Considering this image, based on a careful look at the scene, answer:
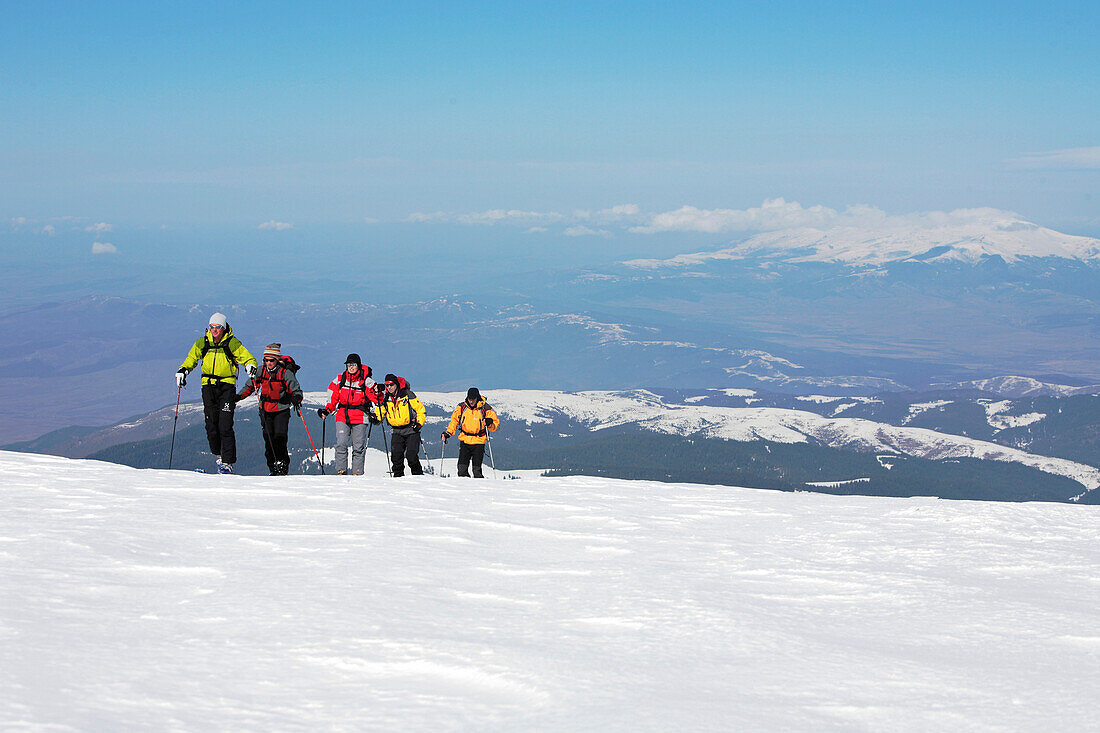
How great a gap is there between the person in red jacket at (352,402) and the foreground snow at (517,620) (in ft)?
18.8

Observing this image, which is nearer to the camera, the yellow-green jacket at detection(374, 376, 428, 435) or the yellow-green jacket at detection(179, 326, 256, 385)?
the yellow-green jacket at detection(179, 326, 256, 385)

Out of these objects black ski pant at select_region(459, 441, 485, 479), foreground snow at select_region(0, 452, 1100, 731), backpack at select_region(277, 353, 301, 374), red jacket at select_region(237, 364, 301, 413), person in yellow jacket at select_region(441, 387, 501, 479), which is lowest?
foreground snow at select_region(0, 452, 1100, 731)

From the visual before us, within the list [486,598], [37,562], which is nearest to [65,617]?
[37,562]

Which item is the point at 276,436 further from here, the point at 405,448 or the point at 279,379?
the point at 405,448

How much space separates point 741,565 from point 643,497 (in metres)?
7.06

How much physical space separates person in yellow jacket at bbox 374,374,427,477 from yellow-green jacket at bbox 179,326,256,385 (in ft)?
9.79

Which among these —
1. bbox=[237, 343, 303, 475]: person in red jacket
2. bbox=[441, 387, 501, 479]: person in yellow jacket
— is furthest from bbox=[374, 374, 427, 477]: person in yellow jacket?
bbox=[237, 343, 303, 475]: person in red jacket

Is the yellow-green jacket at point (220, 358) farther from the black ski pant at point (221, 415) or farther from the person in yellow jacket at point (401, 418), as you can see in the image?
the person in yellow jacket at point (401, 418)

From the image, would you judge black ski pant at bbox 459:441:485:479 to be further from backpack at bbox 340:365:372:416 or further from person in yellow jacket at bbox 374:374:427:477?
backpack at bbox 340:365:372:416

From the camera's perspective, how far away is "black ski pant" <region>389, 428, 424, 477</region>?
20.2 metres

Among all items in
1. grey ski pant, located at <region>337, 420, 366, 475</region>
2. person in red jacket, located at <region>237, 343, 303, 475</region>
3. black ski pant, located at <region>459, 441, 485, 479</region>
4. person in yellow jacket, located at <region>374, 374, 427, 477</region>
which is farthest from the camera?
black ski pant, located at <region>459, 441, 485, 479</region>

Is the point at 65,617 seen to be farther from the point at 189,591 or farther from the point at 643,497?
the point at 643,497

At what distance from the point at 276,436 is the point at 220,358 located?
2.07 m

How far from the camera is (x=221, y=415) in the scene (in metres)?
18.1
